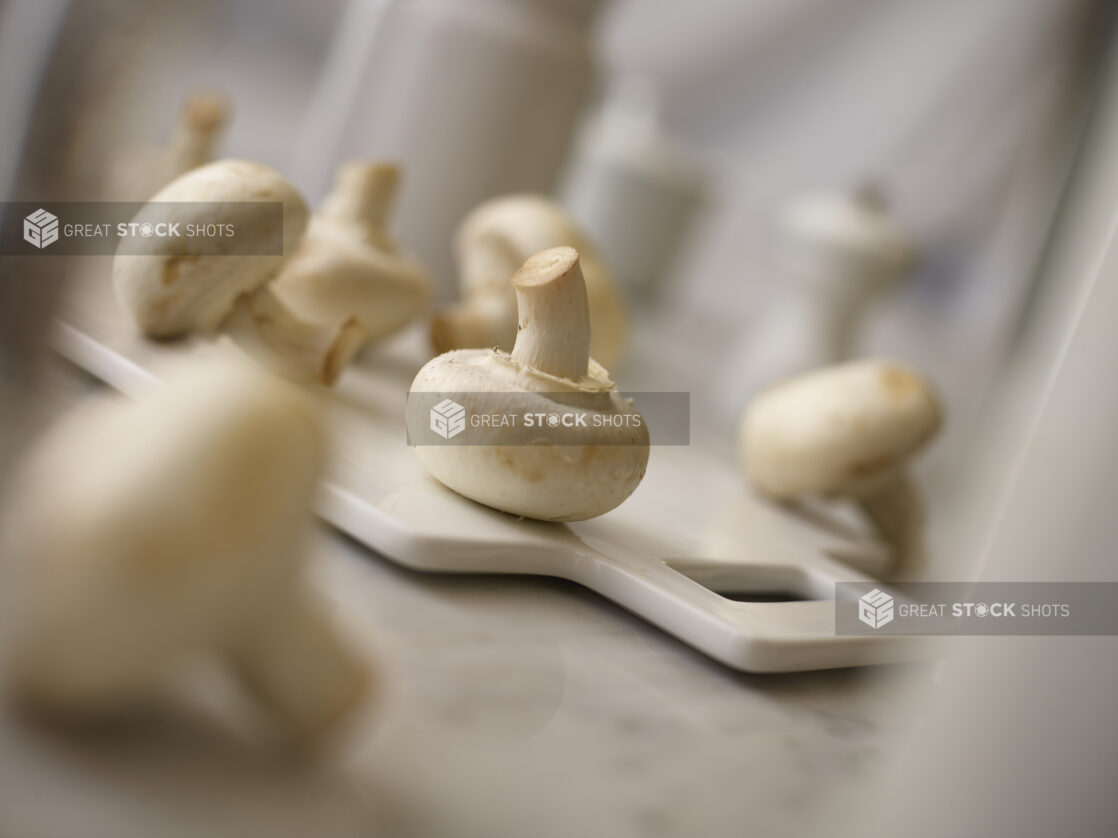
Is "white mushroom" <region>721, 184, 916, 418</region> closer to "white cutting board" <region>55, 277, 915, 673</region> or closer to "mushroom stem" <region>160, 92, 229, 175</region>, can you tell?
"white cutting board" <region>55, 277, 915, 673</region>

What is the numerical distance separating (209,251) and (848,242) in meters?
0.65

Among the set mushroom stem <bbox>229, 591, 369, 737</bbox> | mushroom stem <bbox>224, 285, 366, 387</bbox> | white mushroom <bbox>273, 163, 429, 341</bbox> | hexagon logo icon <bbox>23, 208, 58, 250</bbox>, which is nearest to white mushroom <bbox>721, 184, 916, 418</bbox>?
white mushroom <bbox>273, 163, 429, 341</bbox>

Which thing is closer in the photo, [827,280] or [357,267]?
[357,267]

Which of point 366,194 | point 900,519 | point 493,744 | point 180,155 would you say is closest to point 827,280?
point 900,519

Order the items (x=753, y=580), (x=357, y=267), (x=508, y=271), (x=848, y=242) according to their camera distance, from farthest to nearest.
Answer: (x=848, y=242), (x=508, y=271), (x=357, y=267), (x=753, y=580)

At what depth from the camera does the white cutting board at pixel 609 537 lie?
1.36ft

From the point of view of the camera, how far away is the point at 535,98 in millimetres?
973

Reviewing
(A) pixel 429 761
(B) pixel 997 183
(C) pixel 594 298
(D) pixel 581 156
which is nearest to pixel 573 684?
(A) pixel 429 761

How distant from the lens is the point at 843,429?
0.70 m

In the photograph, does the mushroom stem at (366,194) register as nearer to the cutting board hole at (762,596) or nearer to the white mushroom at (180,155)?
the white mushroom at (180,155)

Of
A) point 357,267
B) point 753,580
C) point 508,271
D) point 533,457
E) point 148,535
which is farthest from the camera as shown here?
point 508,271

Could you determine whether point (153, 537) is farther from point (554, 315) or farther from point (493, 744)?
point (554, 315)

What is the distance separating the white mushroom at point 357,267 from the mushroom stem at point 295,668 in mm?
402

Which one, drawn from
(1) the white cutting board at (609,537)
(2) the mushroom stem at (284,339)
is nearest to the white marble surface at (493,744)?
(1) the white cutting board at (609,537)
